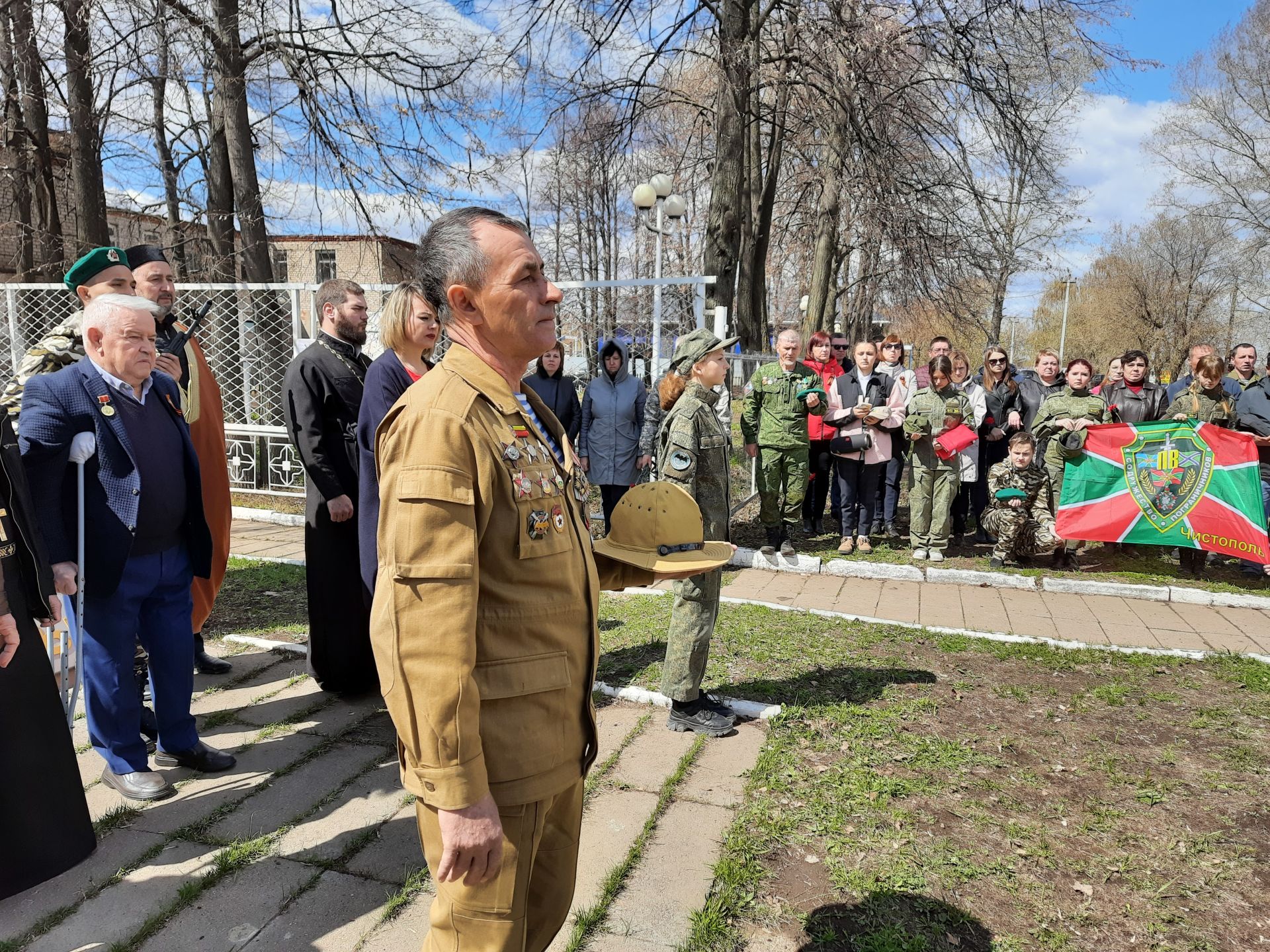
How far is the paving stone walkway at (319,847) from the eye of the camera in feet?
8.26

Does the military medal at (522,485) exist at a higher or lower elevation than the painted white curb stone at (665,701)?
higher

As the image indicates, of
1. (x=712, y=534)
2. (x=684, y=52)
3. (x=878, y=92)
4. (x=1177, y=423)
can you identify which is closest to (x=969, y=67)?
(x=878, y=92)

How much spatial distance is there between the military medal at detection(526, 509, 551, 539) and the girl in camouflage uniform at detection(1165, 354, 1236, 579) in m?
8.06

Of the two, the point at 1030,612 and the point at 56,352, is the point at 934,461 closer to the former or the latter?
the point at 1030,612

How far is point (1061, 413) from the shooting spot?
7.64 metres

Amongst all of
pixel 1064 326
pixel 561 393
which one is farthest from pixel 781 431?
pixel 1064 326

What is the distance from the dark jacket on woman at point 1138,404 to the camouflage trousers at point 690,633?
6116mm

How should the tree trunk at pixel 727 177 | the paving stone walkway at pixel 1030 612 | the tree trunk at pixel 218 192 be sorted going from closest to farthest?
the paving stone walkway at pixel 1030 612 < the tree trunk at pixel 727 177 < the tree trunk at pixel 218 192

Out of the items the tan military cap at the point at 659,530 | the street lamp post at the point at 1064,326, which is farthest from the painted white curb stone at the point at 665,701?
the street lamp post at the point at 1064,326

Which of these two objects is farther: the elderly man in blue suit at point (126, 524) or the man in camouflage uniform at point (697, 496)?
the man in camouflage uniform at point (697, 496)

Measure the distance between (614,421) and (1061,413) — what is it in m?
4.38

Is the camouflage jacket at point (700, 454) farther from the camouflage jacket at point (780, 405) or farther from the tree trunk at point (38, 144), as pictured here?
the tree trunk at point (38, 144)

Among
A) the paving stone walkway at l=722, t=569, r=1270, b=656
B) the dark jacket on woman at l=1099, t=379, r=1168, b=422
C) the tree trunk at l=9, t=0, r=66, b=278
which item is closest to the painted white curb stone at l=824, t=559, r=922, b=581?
the paving stone walkway at l=722, t=569, r=1270, b=656

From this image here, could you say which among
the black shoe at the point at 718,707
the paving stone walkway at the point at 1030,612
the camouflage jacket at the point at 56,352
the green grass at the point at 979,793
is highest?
the camouflage jacket at the point at 56,352
